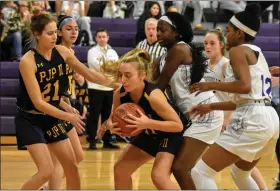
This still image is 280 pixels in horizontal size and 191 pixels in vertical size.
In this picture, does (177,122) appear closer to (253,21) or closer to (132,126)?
(132,126)

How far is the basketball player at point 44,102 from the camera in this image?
4.95 meters

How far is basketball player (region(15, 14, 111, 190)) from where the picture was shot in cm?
495

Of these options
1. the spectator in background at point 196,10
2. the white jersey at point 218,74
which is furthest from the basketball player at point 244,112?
the spectator in background at point 196,10

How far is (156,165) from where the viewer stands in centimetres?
481

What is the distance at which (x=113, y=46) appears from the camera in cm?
1149

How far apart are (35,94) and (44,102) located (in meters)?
0.08

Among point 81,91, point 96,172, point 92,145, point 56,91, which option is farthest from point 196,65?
point 92,145

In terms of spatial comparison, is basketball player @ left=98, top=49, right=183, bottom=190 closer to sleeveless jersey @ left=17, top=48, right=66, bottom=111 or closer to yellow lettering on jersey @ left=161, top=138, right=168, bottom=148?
yellow lettering on jersey @ left=161, top=138, right=168, bottom=148

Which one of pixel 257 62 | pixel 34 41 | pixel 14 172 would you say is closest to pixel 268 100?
pixel 257 62

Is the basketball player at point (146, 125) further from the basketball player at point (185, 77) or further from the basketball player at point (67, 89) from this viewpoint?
the basketball player at point (67, 89)

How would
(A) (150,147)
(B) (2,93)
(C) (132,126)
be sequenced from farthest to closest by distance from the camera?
(B) (2,93) < (A) (150,147) < (C) (132,126)

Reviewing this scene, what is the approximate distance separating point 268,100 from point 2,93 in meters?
A: 6.25

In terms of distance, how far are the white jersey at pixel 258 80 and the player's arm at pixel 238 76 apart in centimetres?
12

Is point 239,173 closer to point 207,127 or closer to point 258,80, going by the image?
point 207,127
